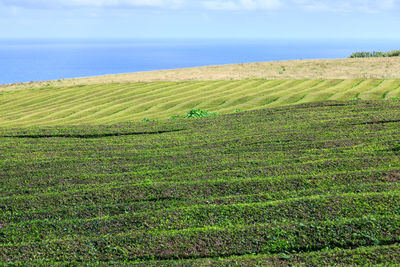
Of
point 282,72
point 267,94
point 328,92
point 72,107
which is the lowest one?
point 328,92

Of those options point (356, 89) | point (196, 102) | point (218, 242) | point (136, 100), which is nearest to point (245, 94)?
point (196, 102)

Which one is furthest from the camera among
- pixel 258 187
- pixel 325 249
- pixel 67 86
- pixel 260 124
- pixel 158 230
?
pixel 67 86

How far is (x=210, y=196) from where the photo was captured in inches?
505

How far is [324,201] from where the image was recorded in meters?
11.6

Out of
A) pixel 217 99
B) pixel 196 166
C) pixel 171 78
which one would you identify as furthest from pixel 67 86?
pixel 196 166

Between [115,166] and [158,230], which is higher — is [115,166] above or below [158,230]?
above

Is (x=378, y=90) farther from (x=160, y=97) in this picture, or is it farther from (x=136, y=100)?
(x=136, y=100)

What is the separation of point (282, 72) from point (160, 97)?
890 inches

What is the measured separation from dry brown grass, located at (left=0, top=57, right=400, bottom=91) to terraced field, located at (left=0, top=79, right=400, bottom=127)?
394 centimetres

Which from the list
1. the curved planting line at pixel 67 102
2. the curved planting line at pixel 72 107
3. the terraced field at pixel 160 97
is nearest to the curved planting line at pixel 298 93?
the terraced field at pixel 160 97

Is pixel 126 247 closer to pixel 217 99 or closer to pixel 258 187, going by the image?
pixel 258 187

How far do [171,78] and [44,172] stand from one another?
146 feet

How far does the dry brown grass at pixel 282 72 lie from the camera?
53938 mm

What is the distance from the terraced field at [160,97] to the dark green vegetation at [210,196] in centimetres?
1324
